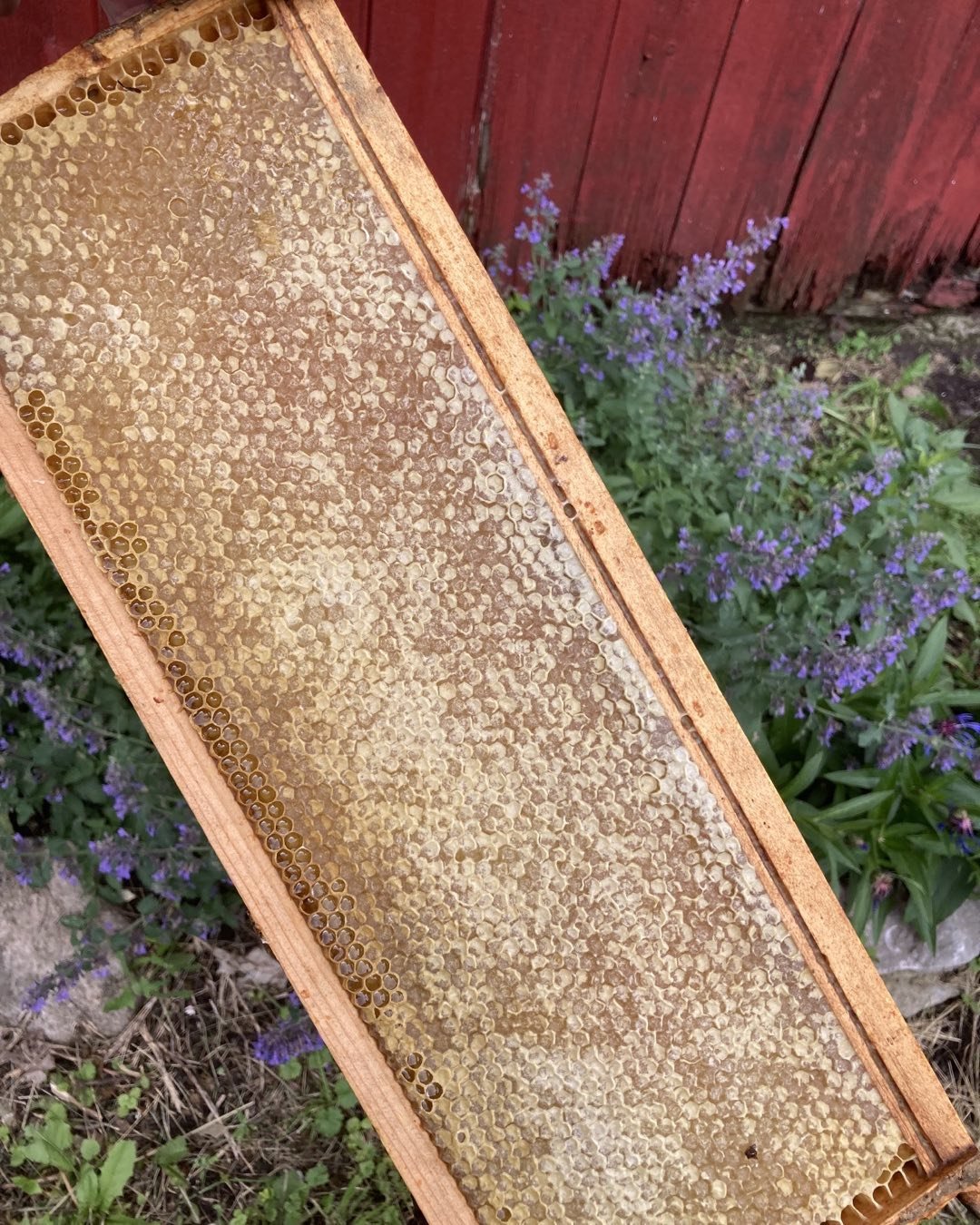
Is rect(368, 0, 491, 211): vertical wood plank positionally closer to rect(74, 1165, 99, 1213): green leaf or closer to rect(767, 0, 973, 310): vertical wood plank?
rect(767, 0, 973, 310): vertical wood plank

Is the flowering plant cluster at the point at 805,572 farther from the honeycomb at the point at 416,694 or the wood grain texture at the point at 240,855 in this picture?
the wood grain texture at the point at 240,855

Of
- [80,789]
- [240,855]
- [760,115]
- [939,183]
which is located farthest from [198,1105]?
[939,183]

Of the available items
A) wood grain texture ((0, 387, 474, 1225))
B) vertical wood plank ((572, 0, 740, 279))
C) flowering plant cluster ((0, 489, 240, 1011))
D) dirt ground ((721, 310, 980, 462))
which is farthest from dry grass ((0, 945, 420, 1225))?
dirt ground ((721, 310, 980, 462))

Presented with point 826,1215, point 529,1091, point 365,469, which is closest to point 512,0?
point 365,469

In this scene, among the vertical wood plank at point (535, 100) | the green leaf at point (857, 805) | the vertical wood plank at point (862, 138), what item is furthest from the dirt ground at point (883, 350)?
the green leaf at point (857, 805)

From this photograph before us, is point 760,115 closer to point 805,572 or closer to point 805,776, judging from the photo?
point 805,572

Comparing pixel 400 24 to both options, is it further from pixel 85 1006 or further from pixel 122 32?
pixel 85 1006
